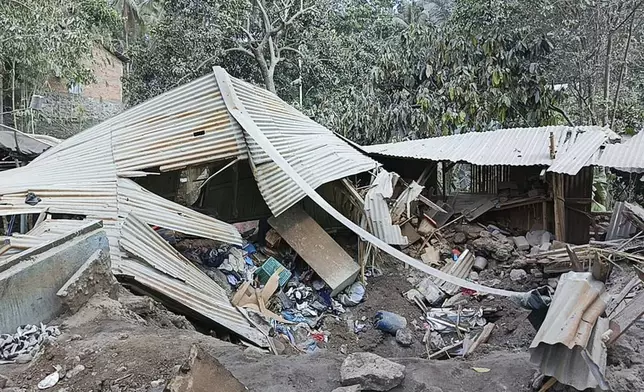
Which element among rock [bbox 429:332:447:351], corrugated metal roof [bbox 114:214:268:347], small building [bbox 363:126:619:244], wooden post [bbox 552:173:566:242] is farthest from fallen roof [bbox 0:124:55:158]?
wooden post [bbox 552:173:566:242]

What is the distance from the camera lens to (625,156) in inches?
328

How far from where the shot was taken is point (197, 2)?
15.0m

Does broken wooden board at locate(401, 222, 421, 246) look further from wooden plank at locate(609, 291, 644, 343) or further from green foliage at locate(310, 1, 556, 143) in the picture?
wooden plank at locate(609, 291, 644, 343)

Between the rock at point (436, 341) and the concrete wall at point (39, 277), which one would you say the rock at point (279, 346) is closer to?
the concrete wall at point (39, 277)

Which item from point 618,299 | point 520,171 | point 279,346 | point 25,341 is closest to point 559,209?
point 520,171

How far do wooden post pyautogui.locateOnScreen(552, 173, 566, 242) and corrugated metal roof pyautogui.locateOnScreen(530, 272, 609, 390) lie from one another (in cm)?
633

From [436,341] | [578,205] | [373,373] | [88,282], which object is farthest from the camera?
[578,205]

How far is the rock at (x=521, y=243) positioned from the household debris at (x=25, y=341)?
8.08m

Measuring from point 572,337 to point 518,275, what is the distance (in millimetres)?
5910

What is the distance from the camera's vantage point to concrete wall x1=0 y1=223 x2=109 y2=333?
4160mm

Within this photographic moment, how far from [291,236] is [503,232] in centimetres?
469

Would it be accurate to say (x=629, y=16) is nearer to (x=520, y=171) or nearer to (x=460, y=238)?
(x=520, y=171)

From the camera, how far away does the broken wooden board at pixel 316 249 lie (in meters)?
8.10

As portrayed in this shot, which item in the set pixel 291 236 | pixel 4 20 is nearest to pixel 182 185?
pixel 291 236
